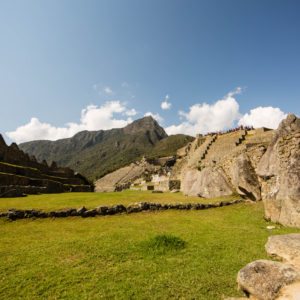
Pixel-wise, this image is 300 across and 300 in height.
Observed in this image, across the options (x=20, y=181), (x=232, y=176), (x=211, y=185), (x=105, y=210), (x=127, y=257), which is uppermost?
(x=232, y=176)

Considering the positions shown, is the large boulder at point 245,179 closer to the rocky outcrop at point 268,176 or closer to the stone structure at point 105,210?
the rocky outcrop at point 268,176

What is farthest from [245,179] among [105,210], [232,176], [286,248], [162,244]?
[286,248]

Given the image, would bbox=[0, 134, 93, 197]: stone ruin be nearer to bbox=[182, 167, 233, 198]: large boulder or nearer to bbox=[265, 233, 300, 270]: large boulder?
bbox=[182, 167, 233, 198]: large boulder

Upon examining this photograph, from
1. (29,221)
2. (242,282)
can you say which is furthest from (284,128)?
(29,221)

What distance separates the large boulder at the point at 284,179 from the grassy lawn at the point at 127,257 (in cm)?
84

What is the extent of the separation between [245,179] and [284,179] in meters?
5.69

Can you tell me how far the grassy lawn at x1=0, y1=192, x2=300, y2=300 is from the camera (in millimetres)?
6258

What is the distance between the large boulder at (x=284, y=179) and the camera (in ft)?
37.5

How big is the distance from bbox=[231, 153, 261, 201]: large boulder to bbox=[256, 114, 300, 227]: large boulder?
294cm

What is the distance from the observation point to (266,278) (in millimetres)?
5367

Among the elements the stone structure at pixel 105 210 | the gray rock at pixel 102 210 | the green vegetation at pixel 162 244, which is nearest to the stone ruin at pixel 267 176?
the stone structure at pixel 105 210

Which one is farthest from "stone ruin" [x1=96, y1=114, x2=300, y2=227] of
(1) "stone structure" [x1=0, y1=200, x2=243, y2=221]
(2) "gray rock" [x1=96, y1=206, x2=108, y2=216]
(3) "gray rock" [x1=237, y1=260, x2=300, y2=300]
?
(2) "gray rock" [x1=96, y1=206, x2=108, y2=216]

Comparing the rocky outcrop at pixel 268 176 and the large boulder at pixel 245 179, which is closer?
the rocky outcrop at pixel 268 176

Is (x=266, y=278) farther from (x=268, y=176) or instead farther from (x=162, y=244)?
(x=268, y=176)
